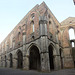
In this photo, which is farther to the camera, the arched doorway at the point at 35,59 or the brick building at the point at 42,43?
the arched doorway at the point at 35,59

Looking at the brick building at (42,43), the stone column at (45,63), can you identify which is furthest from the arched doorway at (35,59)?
the stone column at (45,63)

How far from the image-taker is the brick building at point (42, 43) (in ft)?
35.7

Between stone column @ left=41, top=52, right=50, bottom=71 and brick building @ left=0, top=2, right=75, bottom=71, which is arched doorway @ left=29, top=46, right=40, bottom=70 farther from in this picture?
stone column @ left=41, top=52, right=50, bottom=71

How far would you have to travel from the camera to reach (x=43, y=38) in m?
10.8

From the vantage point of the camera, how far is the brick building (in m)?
10.9

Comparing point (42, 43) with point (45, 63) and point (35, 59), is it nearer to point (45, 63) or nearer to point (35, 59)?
point (45, 63)

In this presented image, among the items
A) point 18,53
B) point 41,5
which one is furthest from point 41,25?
point 18,53

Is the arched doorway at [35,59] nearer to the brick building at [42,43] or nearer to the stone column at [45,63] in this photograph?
the brick building at [42,43]

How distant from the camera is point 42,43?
1070 centimetres

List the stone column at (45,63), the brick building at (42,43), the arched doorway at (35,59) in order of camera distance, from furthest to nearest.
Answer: the arched doorway at (35,59) → the brick building at (42,43) → the stone column at (45,63)

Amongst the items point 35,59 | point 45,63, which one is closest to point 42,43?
point 45,63

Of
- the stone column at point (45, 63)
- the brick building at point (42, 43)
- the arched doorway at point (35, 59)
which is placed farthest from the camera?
the arched doorway at point (35, 59)

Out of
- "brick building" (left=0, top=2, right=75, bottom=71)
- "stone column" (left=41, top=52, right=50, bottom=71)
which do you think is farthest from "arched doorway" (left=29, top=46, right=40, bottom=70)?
"stone column" (left=41, top=52, right=50, bottom=71)

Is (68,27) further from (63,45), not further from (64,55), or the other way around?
(64,55)
